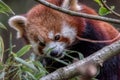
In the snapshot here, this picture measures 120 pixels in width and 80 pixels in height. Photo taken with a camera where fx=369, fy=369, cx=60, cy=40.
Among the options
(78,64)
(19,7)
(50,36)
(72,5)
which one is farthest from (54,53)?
(19,7)

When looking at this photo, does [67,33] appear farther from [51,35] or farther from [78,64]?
[78,64]

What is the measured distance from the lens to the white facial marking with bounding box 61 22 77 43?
9.26 feet

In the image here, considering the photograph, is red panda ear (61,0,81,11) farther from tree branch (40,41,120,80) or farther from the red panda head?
tree branch (40,41,120,80)

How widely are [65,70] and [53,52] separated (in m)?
1.24

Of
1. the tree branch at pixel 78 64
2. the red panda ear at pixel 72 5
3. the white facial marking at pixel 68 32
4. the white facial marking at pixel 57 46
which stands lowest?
the white facial marking at pixel 57 46

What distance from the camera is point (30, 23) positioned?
9.61 ft

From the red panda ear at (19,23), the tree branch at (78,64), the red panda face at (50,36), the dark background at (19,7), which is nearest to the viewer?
the tree branch at (78,64)

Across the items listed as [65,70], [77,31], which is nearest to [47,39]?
[77,31]

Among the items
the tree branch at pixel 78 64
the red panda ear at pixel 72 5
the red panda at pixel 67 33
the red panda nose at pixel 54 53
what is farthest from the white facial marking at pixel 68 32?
the tree branch at pixel 78 64

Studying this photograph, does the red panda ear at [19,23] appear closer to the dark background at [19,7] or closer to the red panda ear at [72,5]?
the red panda ear at [72,5]

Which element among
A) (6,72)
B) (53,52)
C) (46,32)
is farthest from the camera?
(46,32)

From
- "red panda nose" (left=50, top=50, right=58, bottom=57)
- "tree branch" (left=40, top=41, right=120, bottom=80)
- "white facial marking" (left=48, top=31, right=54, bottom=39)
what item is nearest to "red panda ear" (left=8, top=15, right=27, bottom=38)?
"white facial marking" (left=48, top=31, right=54, bottom=39)

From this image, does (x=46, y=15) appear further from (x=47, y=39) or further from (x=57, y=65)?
(x=57, y=65)

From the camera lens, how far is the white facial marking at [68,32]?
9.26 feet
